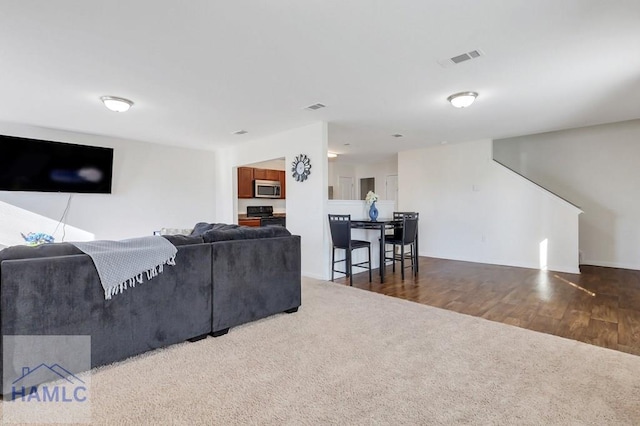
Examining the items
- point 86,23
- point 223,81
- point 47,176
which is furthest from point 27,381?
point 47,176

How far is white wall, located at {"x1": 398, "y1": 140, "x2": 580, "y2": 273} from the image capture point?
5.32 meters

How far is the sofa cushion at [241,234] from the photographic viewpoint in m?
2.68

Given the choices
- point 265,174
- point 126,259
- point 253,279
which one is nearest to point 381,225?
point 253,279

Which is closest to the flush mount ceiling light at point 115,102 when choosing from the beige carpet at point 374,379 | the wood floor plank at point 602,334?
the beige carpet at point 374,379

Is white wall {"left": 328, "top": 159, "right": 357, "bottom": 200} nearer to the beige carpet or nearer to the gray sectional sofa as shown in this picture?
the gray sectional sofa

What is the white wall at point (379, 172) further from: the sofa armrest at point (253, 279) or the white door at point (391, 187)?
the sofa armrest at point (253, 279)

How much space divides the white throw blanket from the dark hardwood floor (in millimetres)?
2711

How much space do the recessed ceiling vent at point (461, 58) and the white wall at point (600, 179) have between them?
475 cm

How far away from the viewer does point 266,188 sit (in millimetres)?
7676

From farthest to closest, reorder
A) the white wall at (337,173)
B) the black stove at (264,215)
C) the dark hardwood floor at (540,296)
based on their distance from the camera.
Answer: the white wall at (337,173), the black stove at (264,215), the dark hardwood floor at (540,296)

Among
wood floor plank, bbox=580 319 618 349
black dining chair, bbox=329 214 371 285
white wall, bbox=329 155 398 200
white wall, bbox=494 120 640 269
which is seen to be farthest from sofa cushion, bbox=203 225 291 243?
white wall, bbox=329 155 398 200

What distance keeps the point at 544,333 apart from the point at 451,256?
13.0ft

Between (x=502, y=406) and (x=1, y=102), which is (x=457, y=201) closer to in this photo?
(x=502, y=406)

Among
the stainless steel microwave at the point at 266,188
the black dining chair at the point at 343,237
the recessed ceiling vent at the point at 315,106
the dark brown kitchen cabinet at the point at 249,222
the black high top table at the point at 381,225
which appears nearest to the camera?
the recessed ceiling vent at the point at 315,106
